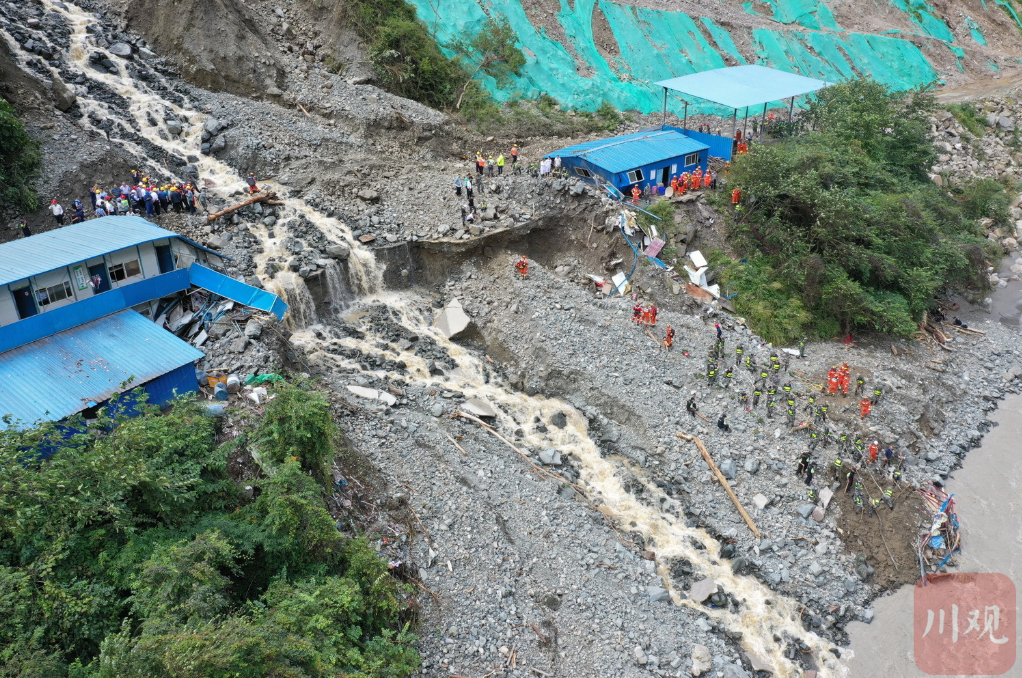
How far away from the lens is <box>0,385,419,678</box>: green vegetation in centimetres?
1156

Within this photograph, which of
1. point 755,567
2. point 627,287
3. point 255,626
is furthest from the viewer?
point 627,287

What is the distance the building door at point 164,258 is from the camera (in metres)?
21.0

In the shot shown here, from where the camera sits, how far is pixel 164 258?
69.4 feet

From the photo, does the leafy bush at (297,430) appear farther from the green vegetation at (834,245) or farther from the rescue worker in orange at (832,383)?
the green vegetation at (834,245)

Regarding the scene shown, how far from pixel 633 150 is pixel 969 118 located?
2760cm

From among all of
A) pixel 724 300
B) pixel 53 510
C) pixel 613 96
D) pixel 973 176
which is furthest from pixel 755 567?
pixel 973 176

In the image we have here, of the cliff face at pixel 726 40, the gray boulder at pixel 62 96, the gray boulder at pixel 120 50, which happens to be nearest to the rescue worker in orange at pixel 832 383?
the cliff face at pixel 726 40

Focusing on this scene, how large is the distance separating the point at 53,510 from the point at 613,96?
116 feet

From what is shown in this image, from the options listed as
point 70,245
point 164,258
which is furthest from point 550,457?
point 70,245

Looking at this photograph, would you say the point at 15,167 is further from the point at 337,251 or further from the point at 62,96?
the point at 337,251

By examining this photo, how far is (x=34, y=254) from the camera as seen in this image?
19109mm

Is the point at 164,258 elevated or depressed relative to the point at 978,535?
elevated

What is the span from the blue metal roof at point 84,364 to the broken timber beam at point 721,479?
14.1m

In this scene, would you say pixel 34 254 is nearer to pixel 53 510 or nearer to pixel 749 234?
pixel 53 510
